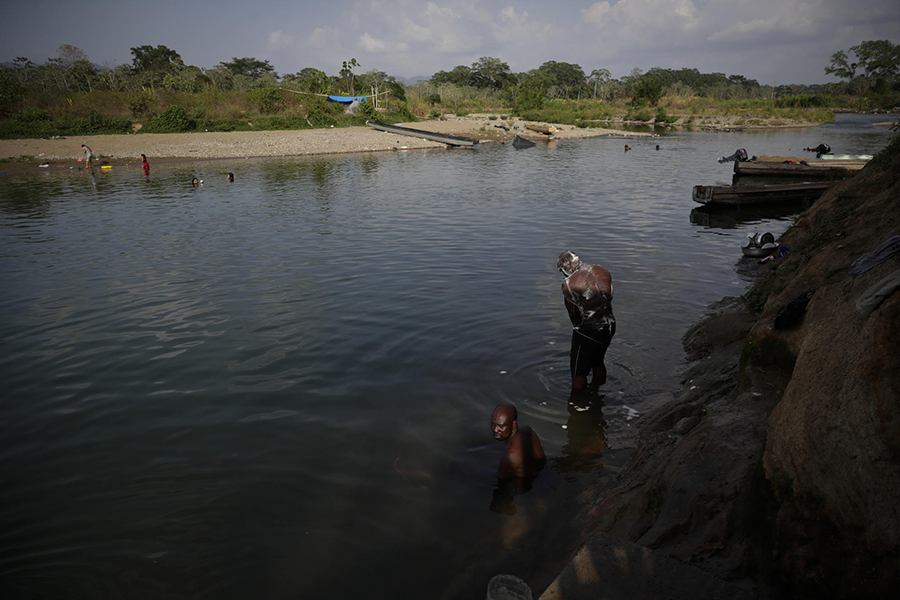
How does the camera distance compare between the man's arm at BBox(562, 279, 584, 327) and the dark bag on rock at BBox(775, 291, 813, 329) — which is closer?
the dark bag on rock at BBox(775, 291, 813, 329)

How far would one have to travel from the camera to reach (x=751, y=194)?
17016 mm

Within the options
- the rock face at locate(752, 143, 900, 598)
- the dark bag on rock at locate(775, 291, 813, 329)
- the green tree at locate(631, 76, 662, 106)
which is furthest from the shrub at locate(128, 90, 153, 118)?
the green tree at locate(631, 76, 662, 106)

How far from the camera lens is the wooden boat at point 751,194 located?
16.5 meters

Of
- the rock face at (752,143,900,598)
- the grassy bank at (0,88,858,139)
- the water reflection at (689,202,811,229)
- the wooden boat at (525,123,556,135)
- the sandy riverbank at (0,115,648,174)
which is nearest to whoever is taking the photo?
the rock face at (752,143,900,598)

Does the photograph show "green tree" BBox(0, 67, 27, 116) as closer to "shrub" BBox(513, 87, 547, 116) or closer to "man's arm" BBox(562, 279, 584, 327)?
"shrub" BBox(513, 87, 547, 116)

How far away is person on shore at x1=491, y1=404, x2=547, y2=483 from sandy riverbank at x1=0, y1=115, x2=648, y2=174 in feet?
116

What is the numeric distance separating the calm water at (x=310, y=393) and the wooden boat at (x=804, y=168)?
11.7 ft

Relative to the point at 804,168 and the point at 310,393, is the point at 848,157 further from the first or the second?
the point at 310,393

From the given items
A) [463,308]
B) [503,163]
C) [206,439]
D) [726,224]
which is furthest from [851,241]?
[503,163]

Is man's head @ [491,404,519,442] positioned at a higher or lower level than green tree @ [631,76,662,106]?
lower

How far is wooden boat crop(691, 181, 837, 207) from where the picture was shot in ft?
54.1

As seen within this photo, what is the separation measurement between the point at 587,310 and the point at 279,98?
1998 inches

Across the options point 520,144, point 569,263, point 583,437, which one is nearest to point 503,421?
point 583,437

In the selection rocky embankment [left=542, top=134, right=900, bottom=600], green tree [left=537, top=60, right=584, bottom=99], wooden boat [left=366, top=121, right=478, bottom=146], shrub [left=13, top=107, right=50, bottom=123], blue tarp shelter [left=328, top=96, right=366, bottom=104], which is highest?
green tree [left=537, top=60, right=584, bottom=99]
